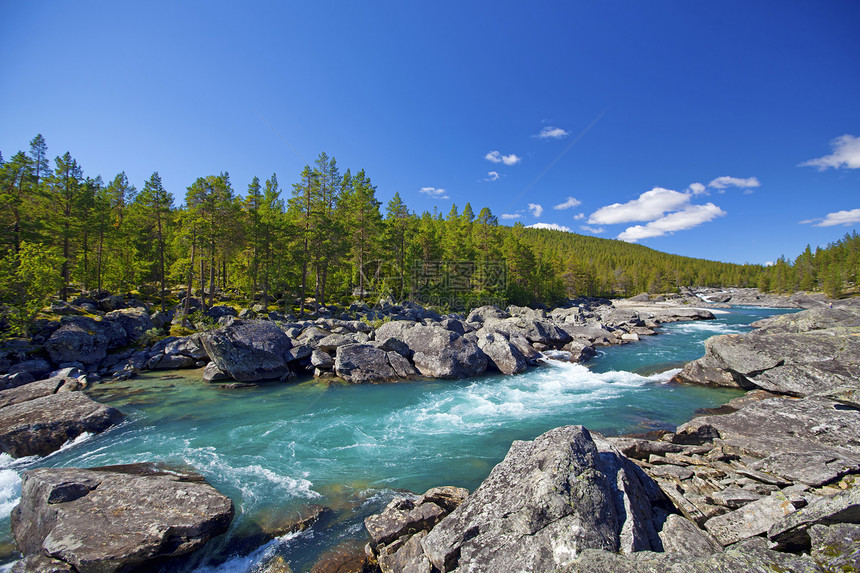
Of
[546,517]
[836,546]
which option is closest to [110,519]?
[546,517]

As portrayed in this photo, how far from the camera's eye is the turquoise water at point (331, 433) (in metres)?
8.16

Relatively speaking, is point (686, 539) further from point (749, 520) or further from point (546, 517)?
point (546, 517)

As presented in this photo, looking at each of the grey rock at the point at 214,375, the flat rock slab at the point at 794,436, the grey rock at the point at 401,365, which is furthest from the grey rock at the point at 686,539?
the grey rock at the point at 214,375

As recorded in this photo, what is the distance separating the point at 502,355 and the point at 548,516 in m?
17.6

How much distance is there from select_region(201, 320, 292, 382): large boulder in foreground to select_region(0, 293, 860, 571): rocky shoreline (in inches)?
2.6

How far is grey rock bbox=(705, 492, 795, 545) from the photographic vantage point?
5.98 metres

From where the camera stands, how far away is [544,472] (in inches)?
245

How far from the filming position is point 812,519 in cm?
516

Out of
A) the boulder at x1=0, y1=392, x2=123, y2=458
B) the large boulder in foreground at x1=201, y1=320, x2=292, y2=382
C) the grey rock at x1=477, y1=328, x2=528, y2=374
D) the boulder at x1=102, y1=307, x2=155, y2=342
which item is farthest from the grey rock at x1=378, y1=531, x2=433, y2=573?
the boulder at x1=102, y1=307, x2=155, y2=342

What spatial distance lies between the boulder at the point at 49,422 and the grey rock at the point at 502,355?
19.5 metres

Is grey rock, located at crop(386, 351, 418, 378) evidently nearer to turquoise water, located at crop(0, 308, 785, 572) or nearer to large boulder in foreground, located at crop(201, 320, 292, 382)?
turquoise water, located at crop(0, 308, 785, 572)

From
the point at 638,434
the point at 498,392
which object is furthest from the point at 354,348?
the point at 638,434

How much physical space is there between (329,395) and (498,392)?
915 cm

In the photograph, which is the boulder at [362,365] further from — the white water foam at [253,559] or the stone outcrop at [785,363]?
the stone outcrop at [785,363]
